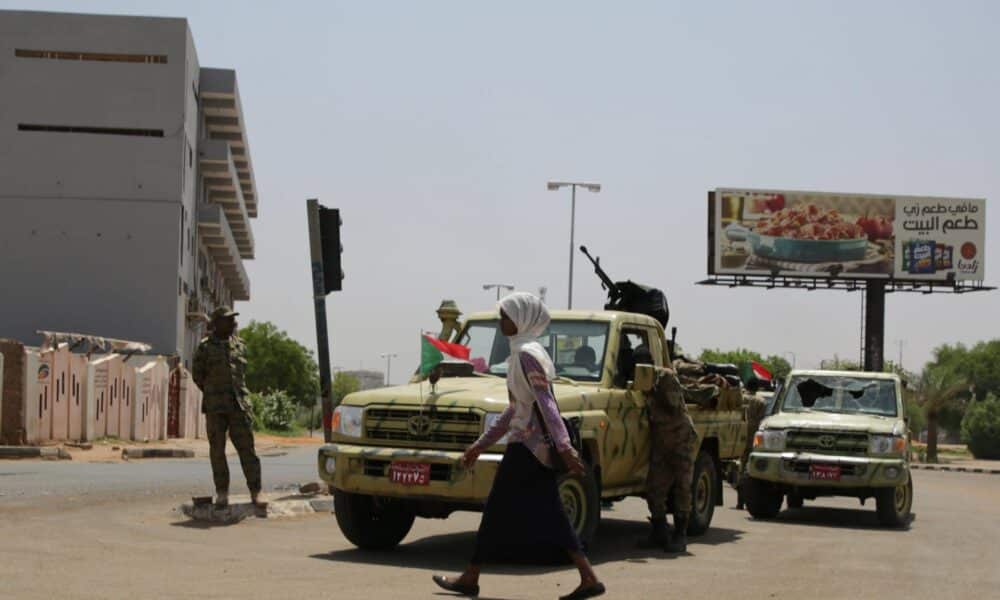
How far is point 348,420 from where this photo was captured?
36.6ft

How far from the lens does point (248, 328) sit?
401 ft

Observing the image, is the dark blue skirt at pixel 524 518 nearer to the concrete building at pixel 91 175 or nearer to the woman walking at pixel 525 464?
the woman walking at pixel 525 464

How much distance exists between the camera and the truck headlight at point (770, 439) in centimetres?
1722

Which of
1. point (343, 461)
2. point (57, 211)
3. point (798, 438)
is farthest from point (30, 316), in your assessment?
point (343, 461)

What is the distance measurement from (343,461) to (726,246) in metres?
60.6

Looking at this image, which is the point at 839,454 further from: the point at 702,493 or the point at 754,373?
the point at 754,373

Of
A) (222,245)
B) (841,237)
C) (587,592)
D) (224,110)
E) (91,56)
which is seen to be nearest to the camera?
(587,592)

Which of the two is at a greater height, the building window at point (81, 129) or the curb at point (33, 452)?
the building window at point (81, 129)

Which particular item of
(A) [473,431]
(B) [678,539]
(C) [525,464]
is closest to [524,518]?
(C) [525,464]

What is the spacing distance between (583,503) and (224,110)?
60.2 m

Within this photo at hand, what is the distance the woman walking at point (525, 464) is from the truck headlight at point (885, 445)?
8.91m

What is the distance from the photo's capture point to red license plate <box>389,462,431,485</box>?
10477mm

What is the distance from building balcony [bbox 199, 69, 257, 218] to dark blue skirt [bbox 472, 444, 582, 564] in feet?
194

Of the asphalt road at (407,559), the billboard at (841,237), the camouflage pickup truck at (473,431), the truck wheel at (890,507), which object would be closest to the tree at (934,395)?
the billboard at (841,237)
